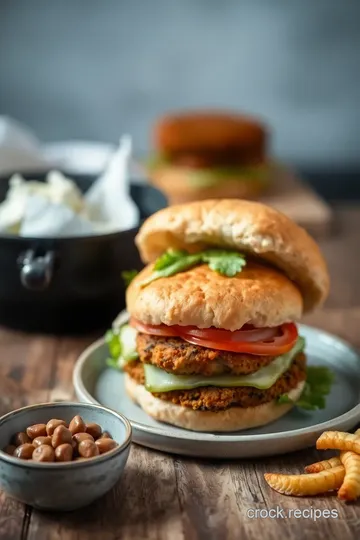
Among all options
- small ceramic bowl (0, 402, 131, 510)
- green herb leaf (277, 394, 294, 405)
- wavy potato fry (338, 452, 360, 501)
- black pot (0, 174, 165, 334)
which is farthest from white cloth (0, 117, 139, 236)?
wavy potato fry (338, 452, 360, 501)

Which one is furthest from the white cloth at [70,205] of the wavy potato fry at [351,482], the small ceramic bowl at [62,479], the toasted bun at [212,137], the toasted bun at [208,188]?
the toasted bun at [212,137]

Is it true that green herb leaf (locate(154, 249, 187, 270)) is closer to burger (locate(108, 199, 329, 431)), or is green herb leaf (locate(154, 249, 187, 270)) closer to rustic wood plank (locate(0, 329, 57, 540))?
burger (locate(108, 199, 329, 431))

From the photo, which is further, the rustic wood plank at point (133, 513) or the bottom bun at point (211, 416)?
the bottom bun at point (211, 416)

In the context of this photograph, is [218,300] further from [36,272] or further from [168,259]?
[36,272]

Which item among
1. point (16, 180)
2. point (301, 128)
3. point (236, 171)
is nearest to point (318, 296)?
point (16, 180)

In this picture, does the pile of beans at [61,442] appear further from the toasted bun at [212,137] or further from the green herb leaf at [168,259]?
the toasted bun at [212,137]
